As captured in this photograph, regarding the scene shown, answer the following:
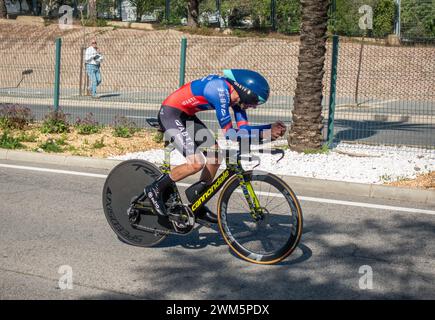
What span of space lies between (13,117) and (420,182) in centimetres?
841

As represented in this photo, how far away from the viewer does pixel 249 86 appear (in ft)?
20.5

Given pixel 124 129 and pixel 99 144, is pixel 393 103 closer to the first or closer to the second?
pixel 124 129

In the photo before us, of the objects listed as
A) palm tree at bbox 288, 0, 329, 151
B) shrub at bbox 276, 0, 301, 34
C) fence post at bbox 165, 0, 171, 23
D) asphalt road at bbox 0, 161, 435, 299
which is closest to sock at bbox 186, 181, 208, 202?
asphalt road at bbox 0, 161, 435, 299

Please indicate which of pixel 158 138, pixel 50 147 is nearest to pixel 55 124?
pixel 50 147

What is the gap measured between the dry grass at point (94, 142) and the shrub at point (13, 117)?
0.20 m

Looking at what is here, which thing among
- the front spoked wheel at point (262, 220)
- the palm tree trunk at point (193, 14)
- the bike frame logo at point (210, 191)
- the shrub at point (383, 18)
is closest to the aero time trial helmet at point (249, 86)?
the front spoked wheel at point (262, 220)

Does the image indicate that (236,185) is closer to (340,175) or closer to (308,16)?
(340,175)

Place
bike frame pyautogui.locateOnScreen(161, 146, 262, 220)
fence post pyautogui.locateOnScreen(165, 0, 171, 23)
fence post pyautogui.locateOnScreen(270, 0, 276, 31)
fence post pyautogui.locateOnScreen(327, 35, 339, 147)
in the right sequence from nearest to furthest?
bike frame pyautogui.locateOnScreen(161, 146, 262, 220)
fence post pyautogui.locateOnScreen(327, 35, 339, 147)
fence post pyautogui.locateOnScreen(270, 0, 276, 31)
fence post pyautogui.locateOnScreen(165, 0, 171, 23)

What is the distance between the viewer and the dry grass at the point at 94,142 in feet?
40.6

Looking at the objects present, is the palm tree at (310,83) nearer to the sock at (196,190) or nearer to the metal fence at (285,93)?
the metal fence at (285,93)

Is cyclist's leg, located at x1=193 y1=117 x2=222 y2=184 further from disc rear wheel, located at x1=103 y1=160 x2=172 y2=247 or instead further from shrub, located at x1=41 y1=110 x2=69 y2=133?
shrub, located at x1=41 y1=110 x2=69 y2=133

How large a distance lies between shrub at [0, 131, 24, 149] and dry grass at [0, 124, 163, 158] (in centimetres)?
15

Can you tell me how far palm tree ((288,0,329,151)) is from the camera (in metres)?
11.9
